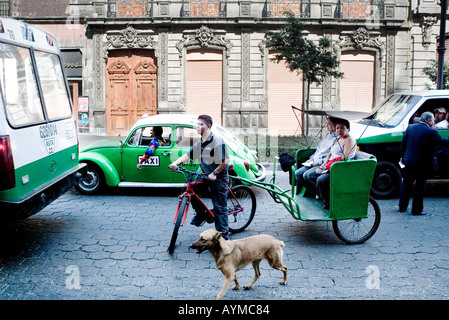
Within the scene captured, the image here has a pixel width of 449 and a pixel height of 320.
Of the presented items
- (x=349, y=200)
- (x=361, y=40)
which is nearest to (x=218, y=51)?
(x=361, y=40)

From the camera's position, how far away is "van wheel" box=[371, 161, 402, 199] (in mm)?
9969

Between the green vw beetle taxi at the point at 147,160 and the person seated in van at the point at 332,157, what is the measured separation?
7.94 feet

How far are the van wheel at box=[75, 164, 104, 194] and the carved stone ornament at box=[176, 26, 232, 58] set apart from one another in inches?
520

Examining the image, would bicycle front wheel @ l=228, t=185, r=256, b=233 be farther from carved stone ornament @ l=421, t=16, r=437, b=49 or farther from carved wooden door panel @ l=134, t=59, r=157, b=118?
carved stone ornament @ l=421, t=16, r=437, b=49

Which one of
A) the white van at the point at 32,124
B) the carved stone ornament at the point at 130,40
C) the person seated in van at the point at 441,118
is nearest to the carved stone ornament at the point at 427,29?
the carved stone ornament at the point at 130,40

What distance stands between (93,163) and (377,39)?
1658 centimetres

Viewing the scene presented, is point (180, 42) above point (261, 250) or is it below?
above

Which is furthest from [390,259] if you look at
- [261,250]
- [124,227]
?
[124,227]

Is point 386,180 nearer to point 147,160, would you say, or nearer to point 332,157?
point 332,157

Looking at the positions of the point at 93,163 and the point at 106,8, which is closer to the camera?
the point at 93,163

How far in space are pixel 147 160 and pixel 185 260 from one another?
3.80 metres

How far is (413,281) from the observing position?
565 centimetres

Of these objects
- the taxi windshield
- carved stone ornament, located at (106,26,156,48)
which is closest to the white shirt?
the taxi windshield
